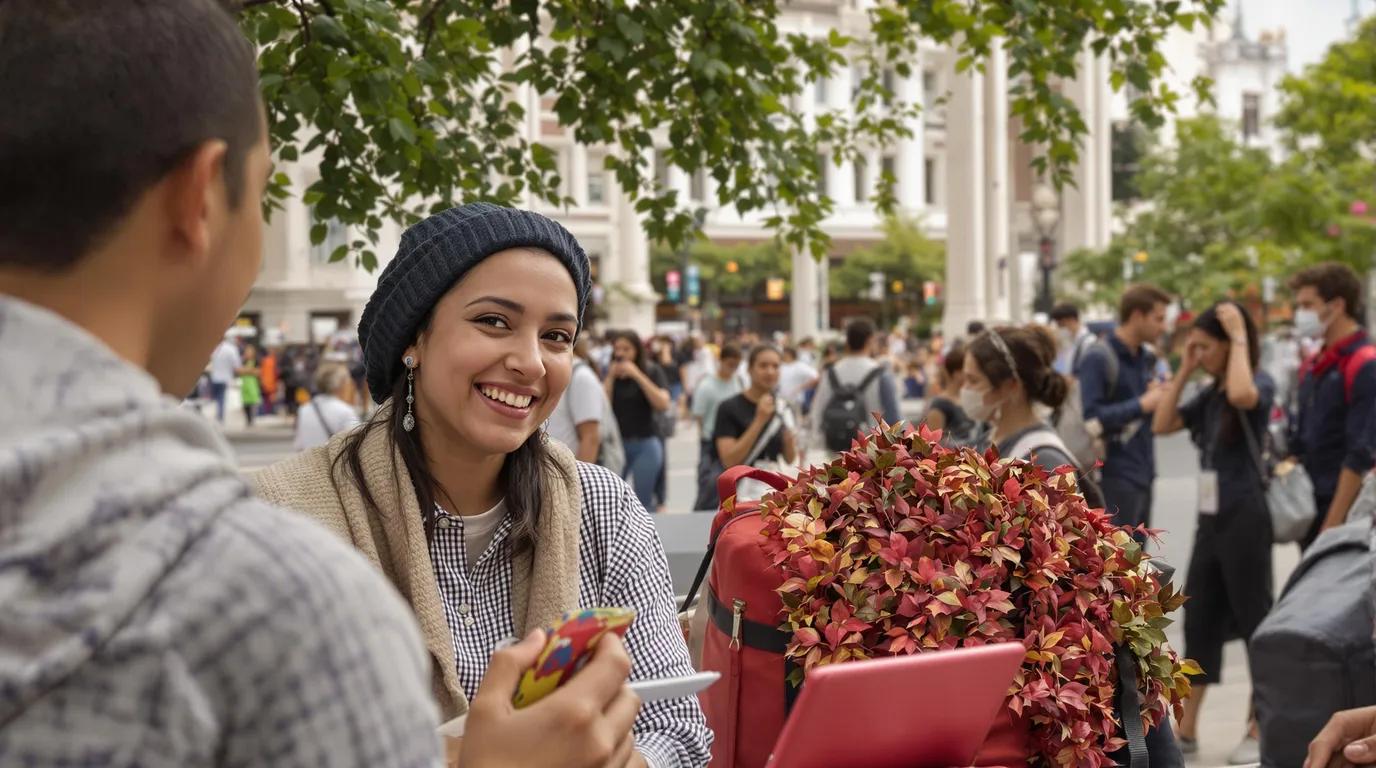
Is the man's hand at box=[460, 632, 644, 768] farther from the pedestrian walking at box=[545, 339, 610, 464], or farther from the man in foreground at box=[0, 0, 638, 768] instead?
the pedestrian walking at box=[545, 339, 610, 464]

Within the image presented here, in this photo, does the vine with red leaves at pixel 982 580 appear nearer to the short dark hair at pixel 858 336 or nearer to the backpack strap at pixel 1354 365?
the backpack strap at pixel 1354 365

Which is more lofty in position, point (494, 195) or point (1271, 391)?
point (494, 195)

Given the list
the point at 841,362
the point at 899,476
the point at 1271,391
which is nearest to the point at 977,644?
the point at 899,476

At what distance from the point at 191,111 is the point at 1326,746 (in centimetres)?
256

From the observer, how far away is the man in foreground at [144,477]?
928 mm

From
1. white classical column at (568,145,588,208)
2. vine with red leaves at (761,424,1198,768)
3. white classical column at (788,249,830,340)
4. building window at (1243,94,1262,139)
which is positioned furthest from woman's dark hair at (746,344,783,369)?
building window at (1243,94,1262,139)

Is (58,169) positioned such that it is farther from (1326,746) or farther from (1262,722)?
(1262,722)

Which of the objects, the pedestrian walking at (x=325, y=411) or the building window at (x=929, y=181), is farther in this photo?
the building window at (x=929, y=181)

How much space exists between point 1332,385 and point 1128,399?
1270 mm

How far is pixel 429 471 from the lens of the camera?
2.51 m

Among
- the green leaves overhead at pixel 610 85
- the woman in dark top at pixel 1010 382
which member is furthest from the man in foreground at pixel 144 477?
the woman in dark top at pixel 1010 382

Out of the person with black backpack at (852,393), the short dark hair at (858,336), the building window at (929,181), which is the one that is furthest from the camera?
the building window at (929,181)

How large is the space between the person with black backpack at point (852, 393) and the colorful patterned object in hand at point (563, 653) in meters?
9.36

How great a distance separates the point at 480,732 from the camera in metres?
1.44
